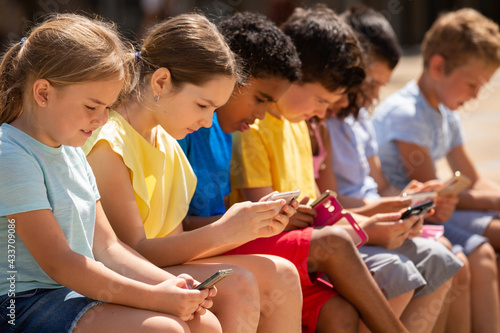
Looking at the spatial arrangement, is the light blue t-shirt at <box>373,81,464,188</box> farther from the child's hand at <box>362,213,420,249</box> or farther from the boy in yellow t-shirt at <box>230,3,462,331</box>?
the child's hand at <box>362,213,420,249</box>

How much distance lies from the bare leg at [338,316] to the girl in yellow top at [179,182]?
11.2 inches

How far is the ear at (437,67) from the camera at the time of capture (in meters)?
3.77

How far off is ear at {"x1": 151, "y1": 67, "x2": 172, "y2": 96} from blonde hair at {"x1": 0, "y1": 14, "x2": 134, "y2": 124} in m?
0.29

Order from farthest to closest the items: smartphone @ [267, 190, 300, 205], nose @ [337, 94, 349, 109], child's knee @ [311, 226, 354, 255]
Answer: nose @ [337, 94, 349, 109], child's knee @ [311, 226, 354, 255], smartphone @ [267, 190, 300, 205]

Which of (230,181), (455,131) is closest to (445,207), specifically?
(455,131)

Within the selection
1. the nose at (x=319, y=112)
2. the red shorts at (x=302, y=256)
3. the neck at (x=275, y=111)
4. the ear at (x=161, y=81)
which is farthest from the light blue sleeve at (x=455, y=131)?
the ear at (x=161, y=81)

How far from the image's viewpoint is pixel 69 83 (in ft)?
5.68

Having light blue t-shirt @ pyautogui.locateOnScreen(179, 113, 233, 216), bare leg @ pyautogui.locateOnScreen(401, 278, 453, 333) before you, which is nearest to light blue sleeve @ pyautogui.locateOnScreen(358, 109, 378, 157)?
bare leg @ pyautogui.locateOnScreen(401, 278, 453, 333)

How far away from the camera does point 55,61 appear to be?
5.65 ft

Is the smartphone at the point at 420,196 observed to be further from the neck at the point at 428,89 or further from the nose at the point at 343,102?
the neck at the point at 428,89

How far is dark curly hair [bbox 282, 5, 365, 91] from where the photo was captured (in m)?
2.89

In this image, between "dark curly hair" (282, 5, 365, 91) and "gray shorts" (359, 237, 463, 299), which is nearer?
"gray shorts" (359, 237, 463, 299)

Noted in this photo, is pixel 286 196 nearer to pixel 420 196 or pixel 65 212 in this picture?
pixel 65 212

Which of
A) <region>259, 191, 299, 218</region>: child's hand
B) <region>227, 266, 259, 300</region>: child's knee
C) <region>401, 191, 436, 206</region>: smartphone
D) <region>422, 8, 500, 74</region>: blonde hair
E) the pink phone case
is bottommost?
the pink phone case
